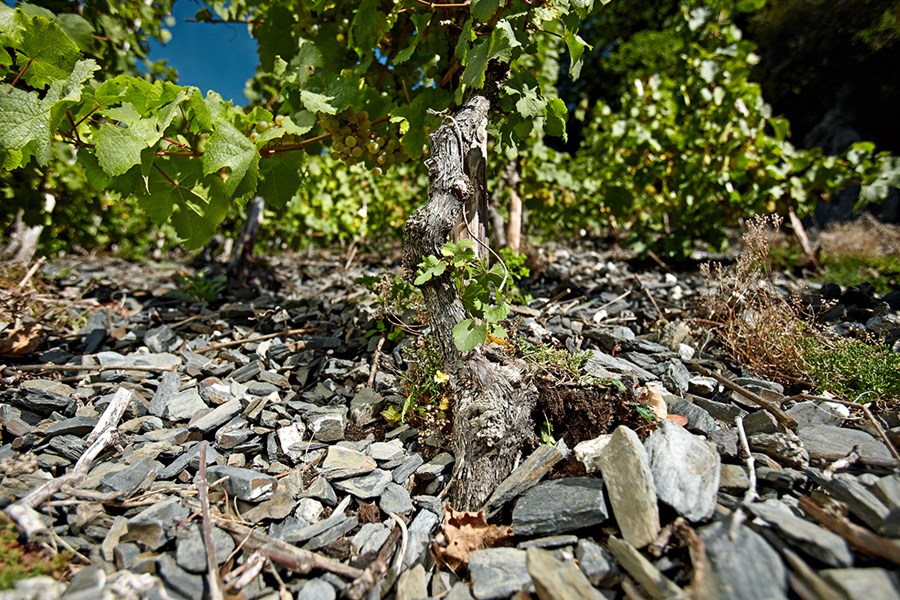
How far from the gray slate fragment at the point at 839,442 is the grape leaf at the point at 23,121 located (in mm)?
2421

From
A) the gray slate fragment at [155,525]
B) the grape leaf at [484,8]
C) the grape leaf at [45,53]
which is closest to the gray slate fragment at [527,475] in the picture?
the gray slate fragment at [155,525]

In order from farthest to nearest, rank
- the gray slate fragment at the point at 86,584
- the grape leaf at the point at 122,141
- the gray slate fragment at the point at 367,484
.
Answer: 1. the grape leaf at the point at 122,141
2. the gray slate fragment at the point at 367,484
3. the gray slate fragment at the point at 86,584

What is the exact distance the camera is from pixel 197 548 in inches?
43.6

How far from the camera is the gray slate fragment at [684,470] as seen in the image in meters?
1.08

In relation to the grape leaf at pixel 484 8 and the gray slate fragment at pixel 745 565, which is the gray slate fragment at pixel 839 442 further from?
the grape leaf at pixel 484 8

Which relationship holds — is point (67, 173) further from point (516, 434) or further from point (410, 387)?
point (516, 434)

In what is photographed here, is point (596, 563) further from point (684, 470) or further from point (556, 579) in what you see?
point (684, 470)

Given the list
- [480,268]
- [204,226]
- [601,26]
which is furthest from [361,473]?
[601,26]

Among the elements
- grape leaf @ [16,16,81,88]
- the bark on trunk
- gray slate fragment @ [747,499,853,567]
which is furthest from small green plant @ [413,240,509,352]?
the bark on trunk

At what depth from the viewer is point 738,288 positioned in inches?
83.4

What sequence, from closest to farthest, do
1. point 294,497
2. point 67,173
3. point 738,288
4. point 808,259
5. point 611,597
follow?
1. point 611,597
2. point 294,497
3. point 738,288
4. point 808,259
5. point 67,173

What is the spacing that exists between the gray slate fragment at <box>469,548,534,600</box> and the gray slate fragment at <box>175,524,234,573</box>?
1.88 ft

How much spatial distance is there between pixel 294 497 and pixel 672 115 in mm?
3743

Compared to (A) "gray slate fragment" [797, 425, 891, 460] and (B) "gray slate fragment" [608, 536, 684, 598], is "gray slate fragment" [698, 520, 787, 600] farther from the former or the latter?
(A) "gray slate fragment" [797, 425, 891, 460]
